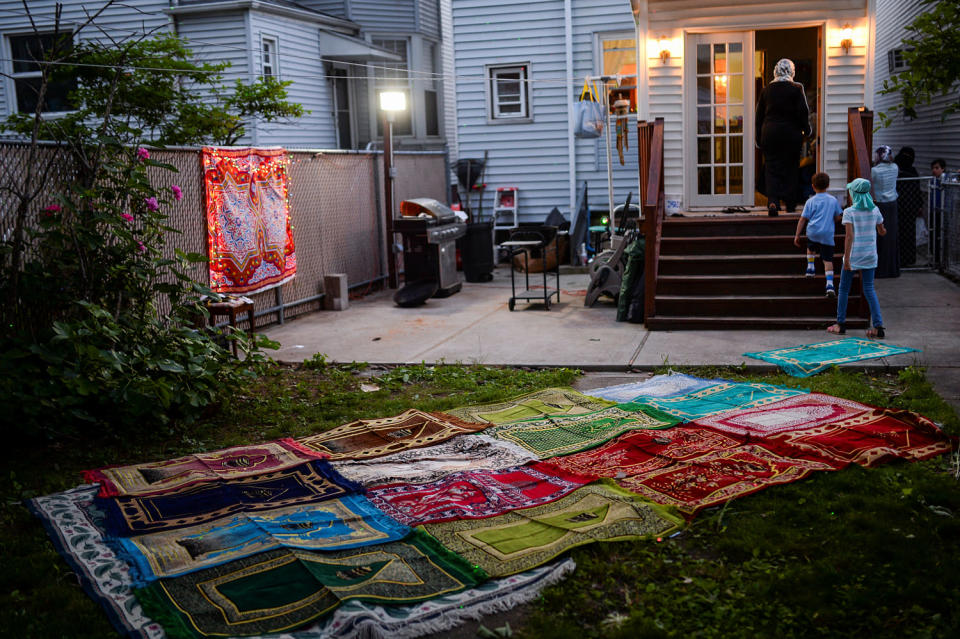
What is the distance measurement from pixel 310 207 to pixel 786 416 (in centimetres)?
748

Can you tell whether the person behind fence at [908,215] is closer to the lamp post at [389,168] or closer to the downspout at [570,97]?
the downspout at [570,97]

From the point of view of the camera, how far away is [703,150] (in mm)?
11914

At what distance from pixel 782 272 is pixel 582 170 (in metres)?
7.79

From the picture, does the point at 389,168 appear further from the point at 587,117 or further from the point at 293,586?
the point at 293,586

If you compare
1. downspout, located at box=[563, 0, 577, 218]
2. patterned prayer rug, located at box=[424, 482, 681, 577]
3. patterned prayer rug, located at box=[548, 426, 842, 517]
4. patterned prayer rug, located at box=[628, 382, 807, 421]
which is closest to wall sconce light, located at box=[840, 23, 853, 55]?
downspout, located at box=[563, 0, 577, 218]

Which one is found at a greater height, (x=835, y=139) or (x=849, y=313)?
(x=835, y=139)

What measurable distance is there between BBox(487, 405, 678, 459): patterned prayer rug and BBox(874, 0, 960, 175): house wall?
931 centimetres

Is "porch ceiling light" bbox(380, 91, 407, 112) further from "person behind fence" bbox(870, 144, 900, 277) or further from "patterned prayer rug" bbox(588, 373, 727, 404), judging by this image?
"patterned prayer rug" bbox(588, 373, 727, 404)

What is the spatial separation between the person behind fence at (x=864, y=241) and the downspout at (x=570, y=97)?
8.09 m

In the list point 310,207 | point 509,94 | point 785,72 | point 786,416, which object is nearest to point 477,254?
point 310,207

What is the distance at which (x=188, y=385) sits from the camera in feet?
20.3

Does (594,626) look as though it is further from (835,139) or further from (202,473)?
(835,139)

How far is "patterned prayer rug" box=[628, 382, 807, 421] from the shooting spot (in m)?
6.24

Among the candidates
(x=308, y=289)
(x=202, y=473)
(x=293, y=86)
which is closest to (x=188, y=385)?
(x=202, y=473)
